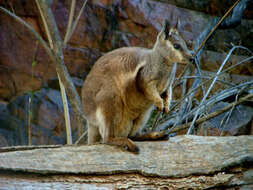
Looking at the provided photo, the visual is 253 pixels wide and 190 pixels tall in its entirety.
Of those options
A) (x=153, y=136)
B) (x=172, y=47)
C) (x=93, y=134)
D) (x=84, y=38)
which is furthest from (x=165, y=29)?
(x=84, y=38)

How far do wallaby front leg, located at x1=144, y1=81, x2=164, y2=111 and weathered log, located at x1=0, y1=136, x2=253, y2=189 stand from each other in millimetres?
459

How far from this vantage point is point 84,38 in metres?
7.04

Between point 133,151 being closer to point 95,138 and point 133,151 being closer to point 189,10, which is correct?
point 95,138

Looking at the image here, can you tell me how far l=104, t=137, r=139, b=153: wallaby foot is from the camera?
2936 millimetres

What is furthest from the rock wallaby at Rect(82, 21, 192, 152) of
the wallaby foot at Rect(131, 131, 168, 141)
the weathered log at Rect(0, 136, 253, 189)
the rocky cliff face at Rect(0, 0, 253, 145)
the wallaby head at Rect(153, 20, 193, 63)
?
the rocky cliff face at Rect(0, 0, 253, 145)

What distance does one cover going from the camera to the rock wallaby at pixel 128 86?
3176 mm

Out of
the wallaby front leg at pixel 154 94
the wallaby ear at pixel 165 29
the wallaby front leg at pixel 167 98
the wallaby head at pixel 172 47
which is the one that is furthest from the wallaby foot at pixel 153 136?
the wallaby ear at pixel 165 29

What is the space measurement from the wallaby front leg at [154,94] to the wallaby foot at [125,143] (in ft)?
1.71

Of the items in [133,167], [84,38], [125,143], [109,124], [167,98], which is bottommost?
[133,167]

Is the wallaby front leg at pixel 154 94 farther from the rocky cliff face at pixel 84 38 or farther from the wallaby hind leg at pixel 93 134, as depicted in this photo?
the rocky cliff face at pixel 84 38

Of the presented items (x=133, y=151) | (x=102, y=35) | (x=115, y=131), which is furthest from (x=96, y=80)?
(x=102, y=35)

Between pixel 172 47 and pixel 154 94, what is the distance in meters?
0.51

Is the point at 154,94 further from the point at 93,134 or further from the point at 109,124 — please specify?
the point at 93,134

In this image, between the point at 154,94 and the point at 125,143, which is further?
the point at 154,94
